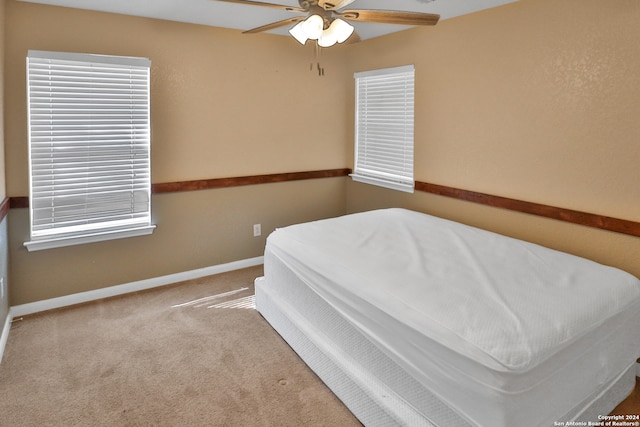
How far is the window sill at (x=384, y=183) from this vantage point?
399 cm

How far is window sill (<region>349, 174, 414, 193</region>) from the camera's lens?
3994mm

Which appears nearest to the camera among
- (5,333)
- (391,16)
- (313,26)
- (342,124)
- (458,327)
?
(458,327)

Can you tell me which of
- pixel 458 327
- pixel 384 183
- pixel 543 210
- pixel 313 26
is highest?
pixel 313 26

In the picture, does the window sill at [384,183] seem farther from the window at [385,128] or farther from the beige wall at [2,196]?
the beige wall at [2,196]

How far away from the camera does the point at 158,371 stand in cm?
250

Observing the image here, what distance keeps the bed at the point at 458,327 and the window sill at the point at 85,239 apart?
1.33m

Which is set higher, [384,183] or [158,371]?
[384,183]

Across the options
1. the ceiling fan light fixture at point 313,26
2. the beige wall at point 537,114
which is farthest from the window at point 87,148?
the beige wall at point 537,114

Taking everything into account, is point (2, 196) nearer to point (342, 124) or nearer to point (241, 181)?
point (241, 181)

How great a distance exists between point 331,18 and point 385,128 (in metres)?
2.17

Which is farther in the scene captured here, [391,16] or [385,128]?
[385,128]

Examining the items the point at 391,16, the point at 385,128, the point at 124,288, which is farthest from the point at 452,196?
the point at 124,288

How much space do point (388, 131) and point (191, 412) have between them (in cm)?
298

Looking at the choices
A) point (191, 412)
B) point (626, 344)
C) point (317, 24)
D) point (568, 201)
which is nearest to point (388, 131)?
point (568, 201)
